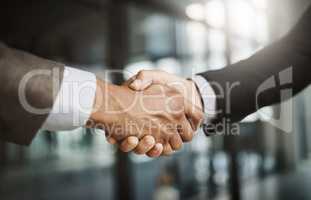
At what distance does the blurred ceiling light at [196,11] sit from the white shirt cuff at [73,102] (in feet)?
0.95

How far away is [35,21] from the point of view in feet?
7.24

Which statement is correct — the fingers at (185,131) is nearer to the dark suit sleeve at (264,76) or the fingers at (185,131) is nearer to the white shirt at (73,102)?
the dark suit sleeve at (264,76)

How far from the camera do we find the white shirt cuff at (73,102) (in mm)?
579

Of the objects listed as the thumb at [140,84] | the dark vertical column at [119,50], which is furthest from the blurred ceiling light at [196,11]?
the dark vertical column at [119,50]

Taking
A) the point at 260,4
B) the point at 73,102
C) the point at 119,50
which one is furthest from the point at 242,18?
the point at 119,50

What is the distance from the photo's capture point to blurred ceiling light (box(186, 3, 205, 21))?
2.58 feet

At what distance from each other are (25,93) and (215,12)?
0.44 metres

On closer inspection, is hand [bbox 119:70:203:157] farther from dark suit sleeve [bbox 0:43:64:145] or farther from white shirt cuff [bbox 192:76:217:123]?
dark suit sleeve [bbox 0:43:64:145]

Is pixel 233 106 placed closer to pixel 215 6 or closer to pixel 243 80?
pixel 243 80

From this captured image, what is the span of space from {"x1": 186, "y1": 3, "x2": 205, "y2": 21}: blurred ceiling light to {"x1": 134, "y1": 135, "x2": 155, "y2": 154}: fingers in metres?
0.30

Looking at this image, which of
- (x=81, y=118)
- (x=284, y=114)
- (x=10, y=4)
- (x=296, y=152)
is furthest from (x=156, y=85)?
(x=10, y=4)

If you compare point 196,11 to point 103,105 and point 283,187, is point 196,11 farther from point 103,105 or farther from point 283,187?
point 283,187

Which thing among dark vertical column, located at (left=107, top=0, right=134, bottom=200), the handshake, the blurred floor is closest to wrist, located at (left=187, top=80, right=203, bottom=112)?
the handshake

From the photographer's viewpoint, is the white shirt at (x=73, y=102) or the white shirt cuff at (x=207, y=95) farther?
the white shirt cuff at (x=207, y=95)
